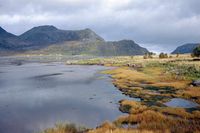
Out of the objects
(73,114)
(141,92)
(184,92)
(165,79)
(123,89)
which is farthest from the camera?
(165,79)

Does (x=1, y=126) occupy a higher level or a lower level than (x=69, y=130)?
lower

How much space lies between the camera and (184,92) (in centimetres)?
4525

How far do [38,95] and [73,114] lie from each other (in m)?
17.9

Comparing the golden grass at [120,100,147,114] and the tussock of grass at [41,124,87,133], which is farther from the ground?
the tussock of grass at [41,124,87,133]

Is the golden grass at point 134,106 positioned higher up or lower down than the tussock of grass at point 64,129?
lower down

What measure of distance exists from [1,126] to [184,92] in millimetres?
29261

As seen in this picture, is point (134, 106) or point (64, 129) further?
point (134, 106)

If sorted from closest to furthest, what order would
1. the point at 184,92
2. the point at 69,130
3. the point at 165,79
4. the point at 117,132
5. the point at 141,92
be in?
the point at 117,132 → the point at 69,130 → the point at 184,92 → the point at 141,92 → the point at 165,79

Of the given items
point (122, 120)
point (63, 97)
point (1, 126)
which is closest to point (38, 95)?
point (63, 97)

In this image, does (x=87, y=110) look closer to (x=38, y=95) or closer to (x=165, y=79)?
(x=38, y=95)

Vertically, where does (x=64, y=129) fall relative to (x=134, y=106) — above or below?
above

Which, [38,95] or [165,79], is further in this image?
[165,79]

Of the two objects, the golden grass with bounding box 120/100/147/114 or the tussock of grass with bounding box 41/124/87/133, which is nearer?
the tussock of grass with bounding box 41/124/87/133

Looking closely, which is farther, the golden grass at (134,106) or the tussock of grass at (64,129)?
the golden grass at (134,106)
